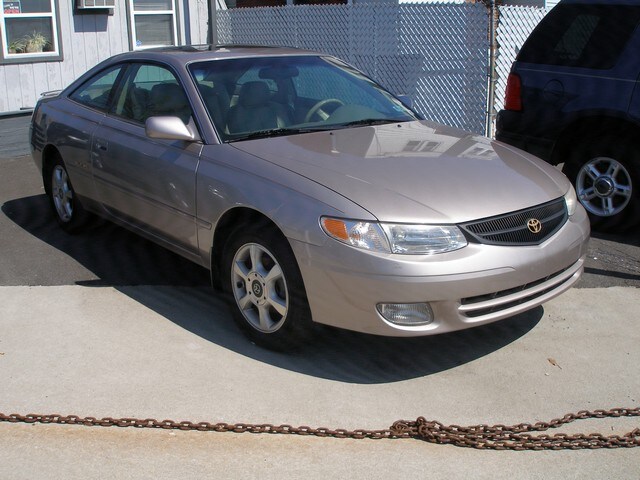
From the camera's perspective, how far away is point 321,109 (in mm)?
5664

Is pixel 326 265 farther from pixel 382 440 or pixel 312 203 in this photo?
pixel 382 440

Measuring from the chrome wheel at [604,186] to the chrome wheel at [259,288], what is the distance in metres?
3.56

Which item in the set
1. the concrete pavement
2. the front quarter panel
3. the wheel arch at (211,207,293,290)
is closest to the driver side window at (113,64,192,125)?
the front quarter panel

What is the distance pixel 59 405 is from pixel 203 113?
79.7 inches

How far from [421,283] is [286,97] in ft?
6.70

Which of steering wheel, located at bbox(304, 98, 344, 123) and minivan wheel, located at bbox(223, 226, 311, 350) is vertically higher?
steering wheel, located at bbox(304, 98, 344, 123)

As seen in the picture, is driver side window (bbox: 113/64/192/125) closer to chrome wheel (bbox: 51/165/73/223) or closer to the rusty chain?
chrome wheel (bbox: 51/165/73/223)

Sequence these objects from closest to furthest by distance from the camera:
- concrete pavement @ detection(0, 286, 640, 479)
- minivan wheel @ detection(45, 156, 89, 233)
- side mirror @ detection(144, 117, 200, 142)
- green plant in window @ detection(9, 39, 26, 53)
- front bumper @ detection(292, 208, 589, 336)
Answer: concrete pavement @ detection(0, 286, 640, 479)
front bumper @ detection(292, 208, 589, 336)
side mirror @ detection(144, 117, 200, 142)
minivan wheel @ detection(45, 156, 89, 233)
green plant in window @ detection(9, 39, 26, 53)

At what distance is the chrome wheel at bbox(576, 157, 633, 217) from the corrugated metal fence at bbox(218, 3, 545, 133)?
4.04 metres

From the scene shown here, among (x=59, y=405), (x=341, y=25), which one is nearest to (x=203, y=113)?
(x=59, y=405)

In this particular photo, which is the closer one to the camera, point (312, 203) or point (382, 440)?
Answer: point (382, 440)

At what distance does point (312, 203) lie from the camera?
4.36 meters

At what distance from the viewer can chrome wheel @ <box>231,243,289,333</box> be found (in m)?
4.60

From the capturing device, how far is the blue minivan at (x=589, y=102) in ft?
22.7
